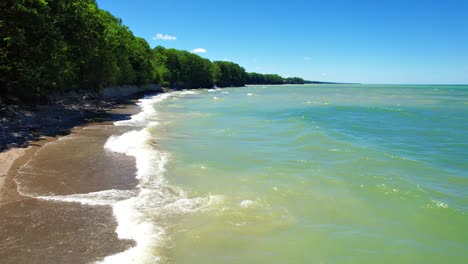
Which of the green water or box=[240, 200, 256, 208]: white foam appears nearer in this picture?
the green water

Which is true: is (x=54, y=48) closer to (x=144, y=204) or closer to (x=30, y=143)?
(x=30, y=143)

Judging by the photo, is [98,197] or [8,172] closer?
[98,197]

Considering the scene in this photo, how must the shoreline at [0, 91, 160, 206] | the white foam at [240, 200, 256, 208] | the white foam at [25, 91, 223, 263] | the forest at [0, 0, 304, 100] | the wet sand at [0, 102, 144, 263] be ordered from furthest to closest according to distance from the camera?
the forest at [0, 0, 304, 100] → the shoreline at [0, 91, 160, 206] → the white foam at [240, 200, 256, 208] → the white foam at [25, 91, 223, 263] → the wet sand at [0, 102, 144, 263]

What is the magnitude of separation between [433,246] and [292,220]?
10.6 ft

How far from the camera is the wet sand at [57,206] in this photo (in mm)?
6676

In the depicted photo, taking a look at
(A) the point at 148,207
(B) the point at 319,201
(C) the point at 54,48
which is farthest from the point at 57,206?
(C) the point at 54,48

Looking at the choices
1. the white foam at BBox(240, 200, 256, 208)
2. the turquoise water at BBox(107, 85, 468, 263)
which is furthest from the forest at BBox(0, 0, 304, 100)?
the white foam at BBox(240, 200, 256, 208)

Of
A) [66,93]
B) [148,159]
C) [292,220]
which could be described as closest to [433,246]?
[292,220]

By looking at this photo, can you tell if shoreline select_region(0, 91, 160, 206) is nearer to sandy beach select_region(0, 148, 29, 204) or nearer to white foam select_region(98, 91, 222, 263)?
sandy beach select_region(0, 148, 29, 204)

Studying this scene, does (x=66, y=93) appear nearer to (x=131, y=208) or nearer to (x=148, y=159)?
(x=148, y=159)

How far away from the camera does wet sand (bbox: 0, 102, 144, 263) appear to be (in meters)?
6.68

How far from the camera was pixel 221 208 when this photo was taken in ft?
31.0

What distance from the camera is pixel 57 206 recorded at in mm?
8789

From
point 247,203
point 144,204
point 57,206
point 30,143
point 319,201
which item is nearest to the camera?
point 57,206
